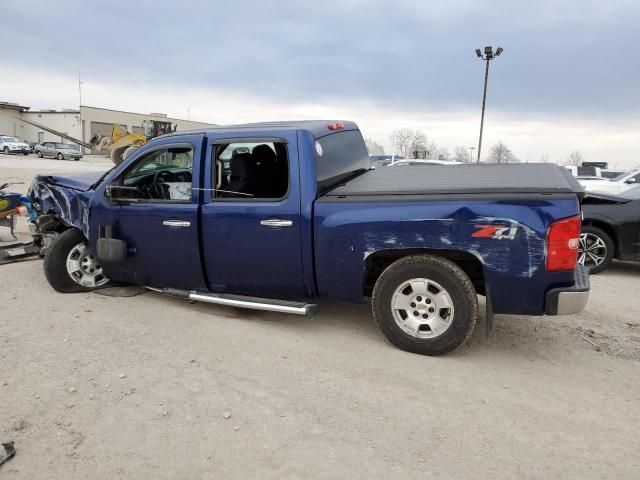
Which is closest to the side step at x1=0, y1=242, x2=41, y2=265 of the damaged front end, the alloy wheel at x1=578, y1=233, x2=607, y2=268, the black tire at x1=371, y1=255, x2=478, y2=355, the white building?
the damaged front end

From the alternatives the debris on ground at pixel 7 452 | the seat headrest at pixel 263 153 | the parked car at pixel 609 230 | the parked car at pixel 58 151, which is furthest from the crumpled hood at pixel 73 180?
the parked car at pixel 58 151

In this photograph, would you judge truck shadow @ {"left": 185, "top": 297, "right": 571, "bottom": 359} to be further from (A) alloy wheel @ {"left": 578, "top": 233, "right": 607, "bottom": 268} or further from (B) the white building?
A: (B) the white building

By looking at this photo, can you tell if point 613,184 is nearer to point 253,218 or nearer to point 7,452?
point 253,218

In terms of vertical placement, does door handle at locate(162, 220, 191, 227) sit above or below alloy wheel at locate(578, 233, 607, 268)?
above

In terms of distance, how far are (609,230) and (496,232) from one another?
4569mm

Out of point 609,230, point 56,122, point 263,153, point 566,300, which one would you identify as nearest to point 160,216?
point 263,153

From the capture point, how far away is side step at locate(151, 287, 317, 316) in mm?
4184

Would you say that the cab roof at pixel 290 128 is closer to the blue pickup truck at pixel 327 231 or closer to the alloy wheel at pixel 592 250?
the blue pickup truck at pixel 327 231

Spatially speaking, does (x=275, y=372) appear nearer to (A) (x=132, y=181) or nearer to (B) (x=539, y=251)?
(B) (x=539, y=251)

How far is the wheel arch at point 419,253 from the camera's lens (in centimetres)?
380

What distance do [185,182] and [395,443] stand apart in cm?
329

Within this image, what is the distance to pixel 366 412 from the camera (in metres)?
3.12

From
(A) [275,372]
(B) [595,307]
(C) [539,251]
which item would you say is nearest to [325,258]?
(A) [275,372]

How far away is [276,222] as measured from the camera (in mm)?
4141
